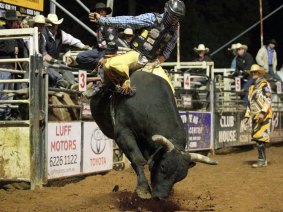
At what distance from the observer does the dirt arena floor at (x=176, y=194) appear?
7.08 metres

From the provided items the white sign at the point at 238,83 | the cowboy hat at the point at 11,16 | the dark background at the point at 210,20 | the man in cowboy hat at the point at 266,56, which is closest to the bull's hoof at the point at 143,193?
the cowboy hat at the point at 11,16

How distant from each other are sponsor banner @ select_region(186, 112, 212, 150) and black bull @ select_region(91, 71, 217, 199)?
6641 mm

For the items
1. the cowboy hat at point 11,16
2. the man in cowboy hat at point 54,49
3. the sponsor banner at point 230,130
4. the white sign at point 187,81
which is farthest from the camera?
the sponsor banner at point 230,130

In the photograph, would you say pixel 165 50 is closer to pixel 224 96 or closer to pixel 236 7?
pixel 224 96

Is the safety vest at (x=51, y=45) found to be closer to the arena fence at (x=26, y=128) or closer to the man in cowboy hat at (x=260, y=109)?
the arena fence at (x=26, y=128)

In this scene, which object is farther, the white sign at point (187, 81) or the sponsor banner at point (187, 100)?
the sponsor banner at point (187, 100)

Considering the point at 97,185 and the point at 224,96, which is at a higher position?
the point at 224,96

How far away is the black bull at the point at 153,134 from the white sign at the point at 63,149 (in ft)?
8.28

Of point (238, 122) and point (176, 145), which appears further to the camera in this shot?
point (238, 122)

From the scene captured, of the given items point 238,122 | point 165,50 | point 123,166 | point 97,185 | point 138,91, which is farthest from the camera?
point 238,122

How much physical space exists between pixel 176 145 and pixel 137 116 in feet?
1.65

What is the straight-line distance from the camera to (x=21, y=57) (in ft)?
31.3

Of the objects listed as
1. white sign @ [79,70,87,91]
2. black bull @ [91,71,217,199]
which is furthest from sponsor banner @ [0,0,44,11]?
black bull @ [91,71,217,199]

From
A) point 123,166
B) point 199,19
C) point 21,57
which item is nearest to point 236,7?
point 199,19
